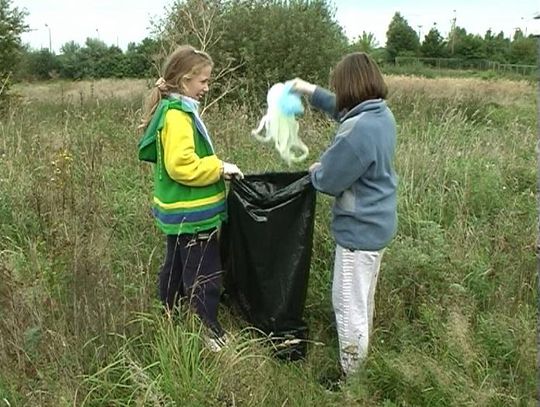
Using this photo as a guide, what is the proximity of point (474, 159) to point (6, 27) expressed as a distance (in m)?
11.5

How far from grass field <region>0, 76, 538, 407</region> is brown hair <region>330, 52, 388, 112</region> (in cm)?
120

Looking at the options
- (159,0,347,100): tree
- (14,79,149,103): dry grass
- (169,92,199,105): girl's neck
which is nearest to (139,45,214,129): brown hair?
(169,92,199,105): girl's neck

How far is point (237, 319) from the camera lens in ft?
11.8

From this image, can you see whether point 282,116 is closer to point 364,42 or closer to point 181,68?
point 181,68

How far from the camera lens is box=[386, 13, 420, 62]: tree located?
2501 inches

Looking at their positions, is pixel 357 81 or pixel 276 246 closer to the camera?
pixel 357 81

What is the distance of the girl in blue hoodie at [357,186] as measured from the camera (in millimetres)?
2889

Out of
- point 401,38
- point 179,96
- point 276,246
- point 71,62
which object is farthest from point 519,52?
point 179,96

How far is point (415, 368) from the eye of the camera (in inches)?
120

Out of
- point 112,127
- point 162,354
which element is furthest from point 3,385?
point 112,127

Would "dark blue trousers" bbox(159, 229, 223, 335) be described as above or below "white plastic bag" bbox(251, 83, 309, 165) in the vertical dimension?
below

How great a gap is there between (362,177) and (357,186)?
5 cm

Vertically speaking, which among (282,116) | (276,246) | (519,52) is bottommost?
(276,246)

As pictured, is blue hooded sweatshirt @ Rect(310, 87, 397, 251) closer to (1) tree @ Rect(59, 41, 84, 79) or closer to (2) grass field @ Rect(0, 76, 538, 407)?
(2) grass field @ Rect(0, 76, 538, 407)
